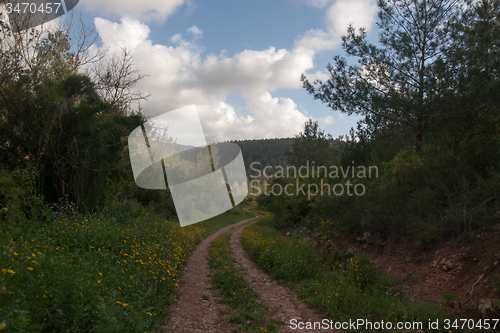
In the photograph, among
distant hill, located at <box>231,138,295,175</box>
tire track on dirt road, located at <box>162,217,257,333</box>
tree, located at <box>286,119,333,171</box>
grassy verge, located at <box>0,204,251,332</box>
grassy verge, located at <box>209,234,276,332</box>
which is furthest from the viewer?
distant hill, located at <box>231,138,295,175</box>

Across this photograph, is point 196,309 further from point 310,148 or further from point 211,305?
point 310,148

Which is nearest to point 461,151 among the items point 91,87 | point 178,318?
point 178,318

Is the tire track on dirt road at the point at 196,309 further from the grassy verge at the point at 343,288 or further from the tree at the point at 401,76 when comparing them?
the tree at the point at 401,76

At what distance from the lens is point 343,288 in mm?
6598

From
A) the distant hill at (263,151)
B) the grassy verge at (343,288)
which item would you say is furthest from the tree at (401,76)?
the distant hill at (263,151)

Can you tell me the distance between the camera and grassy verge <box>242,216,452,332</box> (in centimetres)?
536

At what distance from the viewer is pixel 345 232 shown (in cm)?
1111

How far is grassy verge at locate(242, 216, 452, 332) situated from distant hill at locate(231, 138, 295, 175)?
64206 millimetres

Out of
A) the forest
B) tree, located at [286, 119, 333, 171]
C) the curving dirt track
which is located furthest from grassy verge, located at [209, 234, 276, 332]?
tree, located at [286, 119, 333, 171]

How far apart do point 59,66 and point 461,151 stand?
14846mm

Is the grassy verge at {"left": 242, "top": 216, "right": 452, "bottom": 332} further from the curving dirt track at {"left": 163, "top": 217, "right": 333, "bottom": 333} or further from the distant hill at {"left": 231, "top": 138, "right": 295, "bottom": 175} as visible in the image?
the distant hill at {"left": 231, "top": 138, "right": 295, "bottom": 175}

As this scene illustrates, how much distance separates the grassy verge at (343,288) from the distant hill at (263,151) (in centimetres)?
6421

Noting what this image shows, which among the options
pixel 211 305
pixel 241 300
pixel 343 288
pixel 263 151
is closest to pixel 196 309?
pixel 211 305

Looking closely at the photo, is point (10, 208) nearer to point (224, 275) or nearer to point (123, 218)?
point (123, 218)
